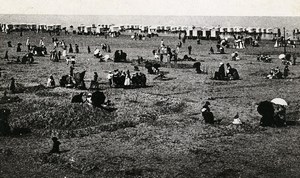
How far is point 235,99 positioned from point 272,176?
11.0 metres

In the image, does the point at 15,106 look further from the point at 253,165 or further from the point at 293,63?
the point at 293,63

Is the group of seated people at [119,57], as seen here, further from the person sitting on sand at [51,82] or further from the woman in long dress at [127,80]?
the person sitting on sand at [51,82]

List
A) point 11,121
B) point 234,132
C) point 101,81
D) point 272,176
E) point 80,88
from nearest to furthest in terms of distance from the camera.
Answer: point 272,176 → point 234,132 → point 11,121 → point 80,88 → point 101,81

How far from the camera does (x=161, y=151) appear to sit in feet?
44.7

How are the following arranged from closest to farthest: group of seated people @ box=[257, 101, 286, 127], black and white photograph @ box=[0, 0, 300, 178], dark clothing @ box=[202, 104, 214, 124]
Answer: black and white photograph @ box=[0, 0, 300, 178]
group of seated people @ box=[257, 101, 286, 127]
dark clothing @ box=[202, 104, 214, 124]

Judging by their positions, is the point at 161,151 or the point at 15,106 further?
the point at 15,106

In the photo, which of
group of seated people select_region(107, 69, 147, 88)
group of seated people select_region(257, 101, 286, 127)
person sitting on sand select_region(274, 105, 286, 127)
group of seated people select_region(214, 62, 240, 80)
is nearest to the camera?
group of seated people select_region(257, 101, 286, 127)

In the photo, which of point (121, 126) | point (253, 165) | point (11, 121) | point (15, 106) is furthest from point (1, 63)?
point (253, 165)

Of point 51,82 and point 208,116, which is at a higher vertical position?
point 51,82

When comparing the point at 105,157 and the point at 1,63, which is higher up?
the point at 1,63

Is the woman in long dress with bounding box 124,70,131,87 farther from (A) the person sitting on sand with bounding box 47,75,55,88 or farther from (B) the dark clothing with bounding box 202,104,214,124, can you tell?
(B) the dark clothing with bounding box 202,104,214,124

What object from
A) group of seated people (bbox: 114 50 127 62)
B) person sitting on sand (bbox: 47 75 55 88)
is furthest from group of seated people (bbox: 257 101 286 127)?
group of seated people (bbox: 114 50 127 62)

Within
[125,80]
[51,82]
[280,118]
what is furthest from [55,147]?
[51,82]

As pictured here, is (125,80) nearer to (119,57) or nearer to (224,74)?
(224,74)
